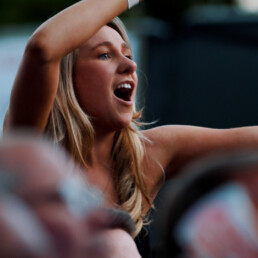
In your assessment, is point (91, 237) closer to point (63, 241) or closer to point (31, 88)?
point (63, 241)

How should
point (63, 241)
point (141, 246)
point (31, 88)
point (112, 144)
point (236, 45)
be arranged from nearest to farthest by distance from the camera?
point (63, 241), point (31, 88), point (141, 246), point (112, 144), point (236, 45)

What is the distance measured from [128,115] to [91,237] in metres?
1.35

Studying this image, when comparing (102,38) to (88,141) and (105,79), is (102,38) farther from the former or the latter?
(88,141)

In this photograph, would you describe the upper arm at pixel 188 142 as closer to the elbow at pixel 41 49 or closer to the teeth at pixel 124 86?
the teeth at pixel 124 86

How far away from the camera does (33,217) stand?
533mm

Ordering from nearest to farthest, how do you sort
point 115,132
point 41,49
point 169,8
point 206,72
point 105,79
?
point 41,49
point 105,79
point 115,132
point 206,72
point 169,8

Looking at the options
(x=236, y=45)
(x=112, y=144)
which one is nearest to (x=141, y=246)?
(x=112, y=144)

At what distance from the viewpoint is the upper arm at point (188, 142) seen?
185cm

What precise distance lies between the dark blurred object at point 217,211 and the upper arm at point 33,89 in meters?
1.09

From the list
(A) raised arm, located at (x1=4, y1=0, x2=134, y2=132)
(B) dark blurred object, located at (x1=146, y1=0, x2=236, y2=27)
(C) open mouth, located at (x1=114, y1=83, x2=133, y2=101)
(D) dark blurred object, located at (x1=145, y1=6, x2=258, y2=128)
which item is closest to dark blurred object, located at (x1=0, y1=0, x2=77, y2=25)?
(B) dark blurred object, located at (x1=146, y1=0, x2=236, y2=27)

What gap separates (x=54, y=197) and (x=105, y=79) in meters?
1.37

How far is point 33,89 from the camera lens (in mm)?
1643

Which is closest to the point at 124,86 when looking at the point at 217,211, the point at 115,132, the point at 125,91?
the point at 125,91

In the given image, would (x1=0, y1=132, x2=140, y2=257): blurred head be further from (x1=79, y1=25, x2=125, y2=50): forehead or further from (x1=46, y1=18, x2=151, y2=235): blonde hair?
(x1=79, y1=25, x2=125, y2=50): forehead
